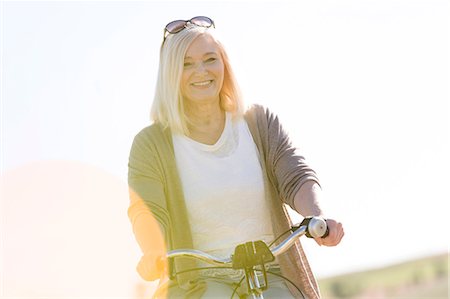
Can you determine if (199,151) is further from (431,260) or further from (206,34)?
(431,260)

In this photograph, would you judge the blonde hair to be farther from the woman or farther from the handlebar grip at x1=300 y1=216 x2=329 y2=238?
the handlebar grip at x1=300 y1=216 x2=329 y2=238

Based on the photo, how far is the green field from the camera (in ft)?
95.6

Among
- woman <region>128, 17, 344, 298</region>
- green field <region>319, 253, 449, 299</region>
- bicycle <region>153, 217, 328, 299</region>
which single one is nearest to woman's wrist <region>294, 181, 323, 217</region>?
woman <region>128, 17, 344, 298</region>

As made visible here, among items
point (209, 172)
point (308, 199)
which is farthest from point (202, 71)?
point (308, 199)

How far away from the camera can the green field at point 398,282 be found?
29141 millimetres

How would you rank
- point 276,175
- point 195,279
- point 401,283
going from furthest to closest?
1. point 401,283
2. point 276,175
3. point 195,279

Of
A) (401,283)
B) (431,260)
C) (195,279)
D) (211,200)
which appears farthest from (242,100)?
(431,260)

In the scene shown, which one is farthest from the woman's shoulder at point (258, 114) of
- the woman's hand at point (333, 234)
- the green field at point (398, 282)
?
the green field at point (398, 282)

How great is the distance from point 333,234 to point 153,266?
0.88 metres

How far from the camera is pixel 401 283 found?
112 feet

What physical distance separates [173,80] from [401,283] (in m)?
28.3

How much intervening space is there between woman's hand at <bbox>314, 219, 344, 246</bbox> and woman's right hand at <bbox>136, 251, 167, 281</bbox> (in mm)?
753

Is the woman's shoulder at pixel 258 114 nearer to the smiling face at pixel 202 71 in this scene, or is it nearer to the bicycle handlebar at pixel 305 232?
the smiling face at pixel 202 71

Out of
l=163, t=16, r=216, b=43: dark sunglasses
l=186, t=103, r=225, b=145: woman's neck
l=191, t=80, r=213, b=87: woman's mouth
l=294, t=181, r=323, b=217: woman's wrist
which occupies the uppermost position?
l=163, t=16, r=216, b=43: dark sunglasses
